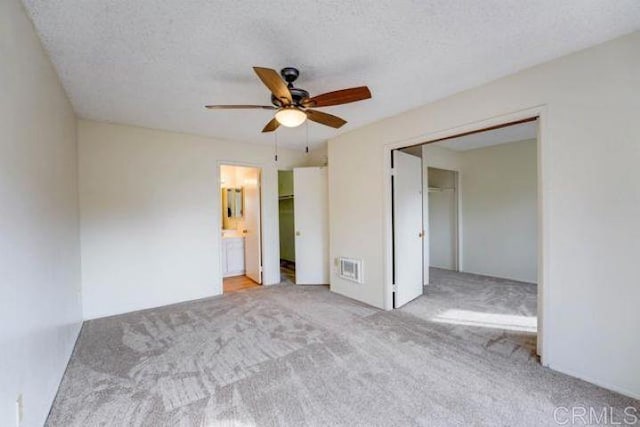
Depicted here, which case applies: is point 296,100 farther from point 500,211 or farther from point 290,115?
point 500,211

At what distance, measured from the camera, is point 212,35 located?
5.89 ft

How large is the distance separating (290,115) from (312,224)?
8.96 ft

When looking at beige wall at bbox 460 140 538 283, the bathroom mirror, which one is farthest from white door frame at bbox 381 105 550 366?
the bathroom mirror

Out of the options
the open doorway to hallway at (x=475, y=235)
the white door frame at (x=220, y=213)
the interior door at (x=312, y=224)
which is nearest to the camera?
the open doorway to hallway at (x=475, y=235)

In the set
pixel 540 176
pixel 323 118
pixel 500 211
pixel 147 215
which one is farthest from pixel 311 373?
pixel 500 211

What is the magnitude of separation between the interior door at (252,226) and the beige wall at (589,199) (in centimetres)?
352

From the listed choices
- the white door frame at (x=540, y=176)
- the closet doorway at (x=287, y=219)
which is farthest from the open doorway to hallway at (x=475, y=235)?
the closet doorway at (x=287, y=219)

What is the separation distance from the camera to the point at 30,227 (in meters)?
1.54

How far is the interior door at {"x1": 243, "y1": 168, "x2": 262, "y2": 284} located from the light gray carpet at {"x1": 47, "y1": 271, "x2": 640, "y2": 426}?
1452mm

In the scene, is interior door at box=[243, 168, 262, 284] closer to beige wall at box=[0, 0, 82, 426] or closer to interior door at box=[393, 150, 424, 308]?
interior door at box=[393, 150, 424, 308]

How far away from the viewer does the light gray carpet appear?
169 cm

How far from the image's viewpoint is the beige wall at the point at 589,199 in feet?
5.97

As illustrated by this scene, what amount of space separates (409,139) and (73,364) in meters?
3.90

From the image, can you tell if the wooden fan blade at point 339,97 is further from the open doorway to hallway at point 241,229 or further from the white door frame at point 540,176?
the open doorway to hallway at point 241,229
